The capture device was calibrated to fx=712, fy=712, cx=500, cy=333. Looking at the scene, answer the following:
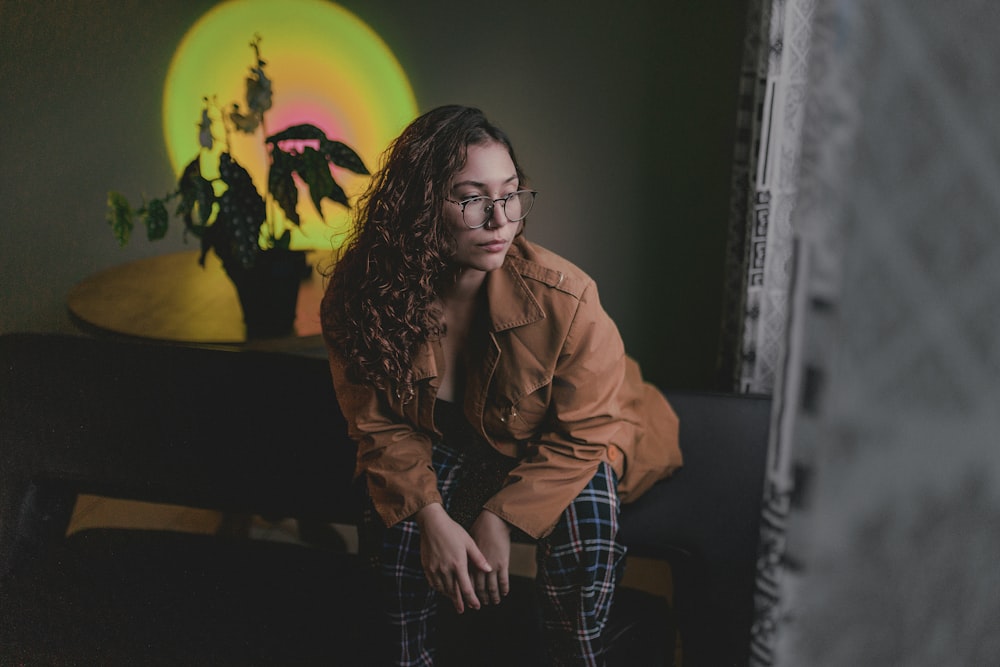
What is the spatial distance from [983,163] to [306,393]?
1.58 m

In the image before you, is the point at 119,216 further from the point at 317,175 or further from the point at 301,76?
the point at 301,76

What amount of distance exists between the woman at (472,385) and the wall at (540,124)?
4.30 ft

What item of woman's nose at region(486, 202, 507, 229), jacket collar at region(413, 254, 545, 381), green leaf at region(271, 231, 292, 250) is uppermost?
woman's nose at region(486, 202, 507, 229)

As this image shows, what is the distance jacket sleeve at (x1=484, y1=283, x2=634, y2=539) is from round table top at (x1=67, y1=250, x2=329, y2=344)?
0.73 meters

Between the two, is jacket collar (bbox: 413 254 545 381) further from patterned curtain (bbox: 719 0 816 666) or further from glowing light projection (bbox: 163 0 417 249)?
glowing light projection (bbox: 163 0 417 249)

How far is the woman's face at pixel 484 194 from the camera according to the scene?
1092 millimetres

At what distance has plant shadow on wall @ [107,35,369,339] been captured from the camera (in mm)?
1585

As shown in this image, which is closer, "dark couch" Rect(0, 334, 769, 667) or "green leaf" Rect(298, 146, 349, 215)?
"dark couch" Rect(0, 334, 769, 667)

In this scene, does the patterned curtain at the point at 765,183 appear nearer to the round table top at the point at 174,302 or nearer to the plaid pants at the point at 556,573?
the plaid pants at the point at 556,573

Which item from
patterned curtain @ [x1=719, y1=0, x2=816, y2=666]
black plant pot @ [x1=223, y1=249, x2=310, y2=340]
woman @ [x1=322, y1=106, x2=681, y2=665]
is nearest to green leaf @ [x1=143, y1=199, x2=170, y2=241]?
black plant pot @ [x1=223, y1=249, x2=310, y2=340]

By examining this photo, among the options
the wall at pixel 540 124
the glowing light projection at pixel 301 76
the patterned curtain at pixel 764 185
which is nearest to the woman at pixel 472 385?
the patterned curtain at pixel 764 185

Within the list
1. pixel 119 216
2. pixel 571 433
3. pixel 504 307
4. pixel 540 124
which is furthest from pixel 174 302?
pixel 540 124

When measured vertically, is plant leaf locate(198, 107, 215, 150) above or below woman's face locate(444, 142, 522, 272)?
above

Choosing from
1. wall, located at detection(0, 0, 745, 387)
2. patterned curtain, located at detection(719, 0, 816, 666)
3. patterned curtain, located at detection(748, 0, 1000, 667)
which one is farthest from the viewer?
wall, located at detection(0, 0, 745, 387)
